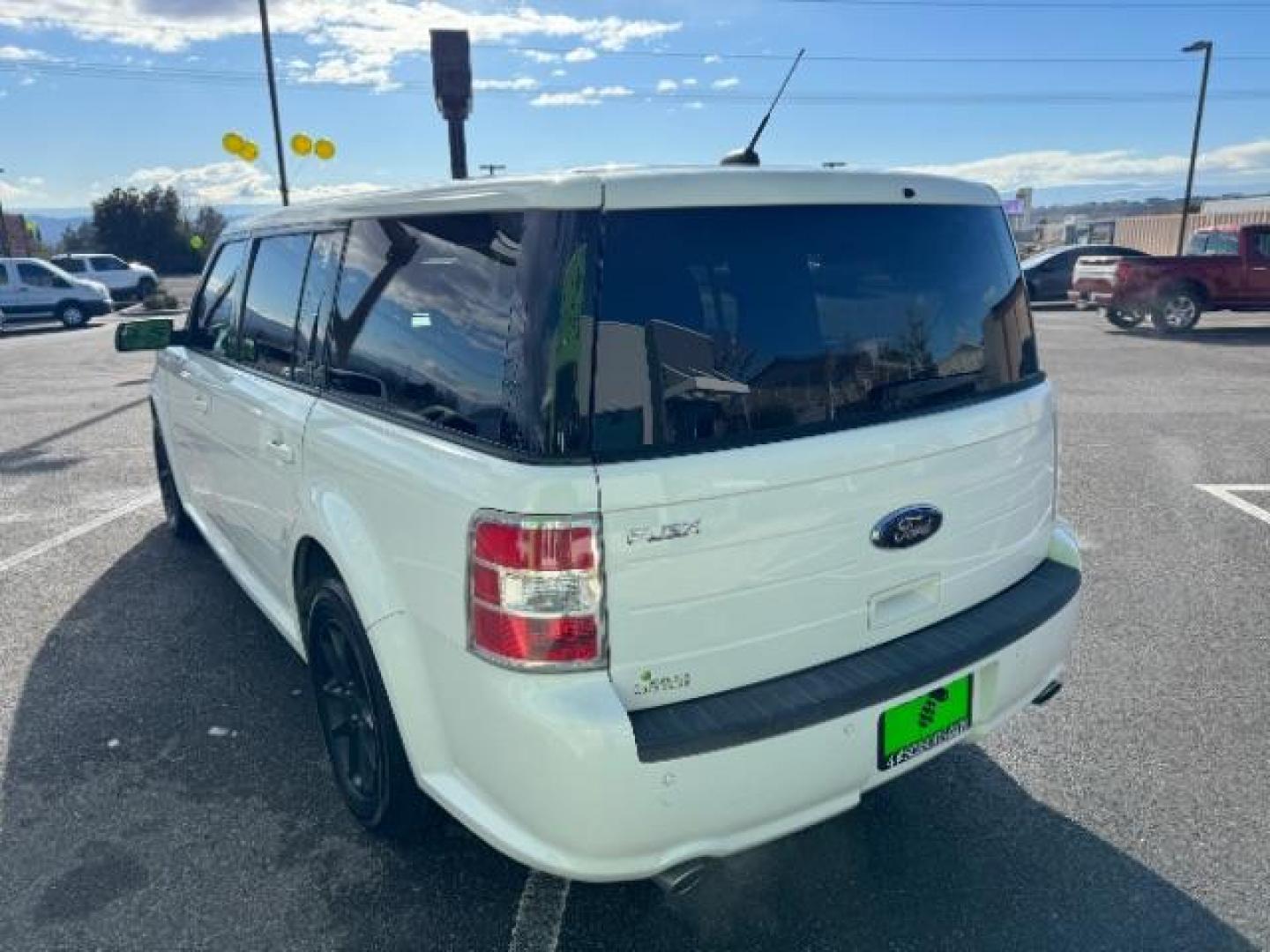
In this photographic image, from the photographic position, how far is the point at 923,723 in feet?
7.36

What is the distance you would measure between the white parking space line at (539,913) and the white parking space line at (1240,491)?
16.8 feet

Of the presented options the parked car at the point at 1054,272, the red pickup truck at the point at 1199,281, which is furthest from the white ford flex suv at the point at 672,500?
the parked car at the point at 1054,272

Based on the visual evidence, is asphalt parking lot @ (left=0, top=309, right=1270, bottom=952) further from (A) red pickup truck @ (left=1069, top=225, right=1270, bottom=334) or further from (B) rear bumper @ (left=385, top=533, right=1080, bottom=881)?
(A) red pickup truck @ (left=1069, top=225, right=1270, bottom=334)

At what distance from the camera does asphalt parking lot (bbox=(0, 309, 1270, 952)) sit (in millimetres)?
2338

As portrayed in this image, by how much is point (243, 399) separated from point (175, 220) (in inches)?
2286

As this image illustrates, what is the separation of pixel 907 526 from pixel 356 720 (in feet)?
5.68

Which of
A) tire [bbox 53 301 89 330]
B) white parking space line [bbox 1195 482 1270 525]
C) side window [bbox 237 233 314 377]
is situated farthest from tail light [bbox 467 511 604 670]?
tire [bbox 53 301 89 330]

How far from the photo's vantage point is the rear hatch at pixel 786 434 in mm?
1869

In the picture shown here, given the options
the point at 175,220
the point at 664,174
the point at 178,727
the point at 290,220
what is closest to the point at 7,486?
the point at 178,727

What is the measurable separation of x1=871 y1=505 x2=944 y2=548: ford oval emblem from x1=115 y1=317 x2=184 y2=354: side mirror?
3.48 meters

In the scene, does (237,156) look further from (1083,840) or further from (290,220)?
(1083,840)

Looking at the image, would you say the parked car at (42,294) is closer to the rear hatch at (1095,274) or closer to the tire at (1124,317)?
the rear hatch at (1095,274)

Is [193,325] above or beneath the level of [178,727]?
above

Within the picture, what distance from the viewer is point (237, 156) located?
57.1 feet
